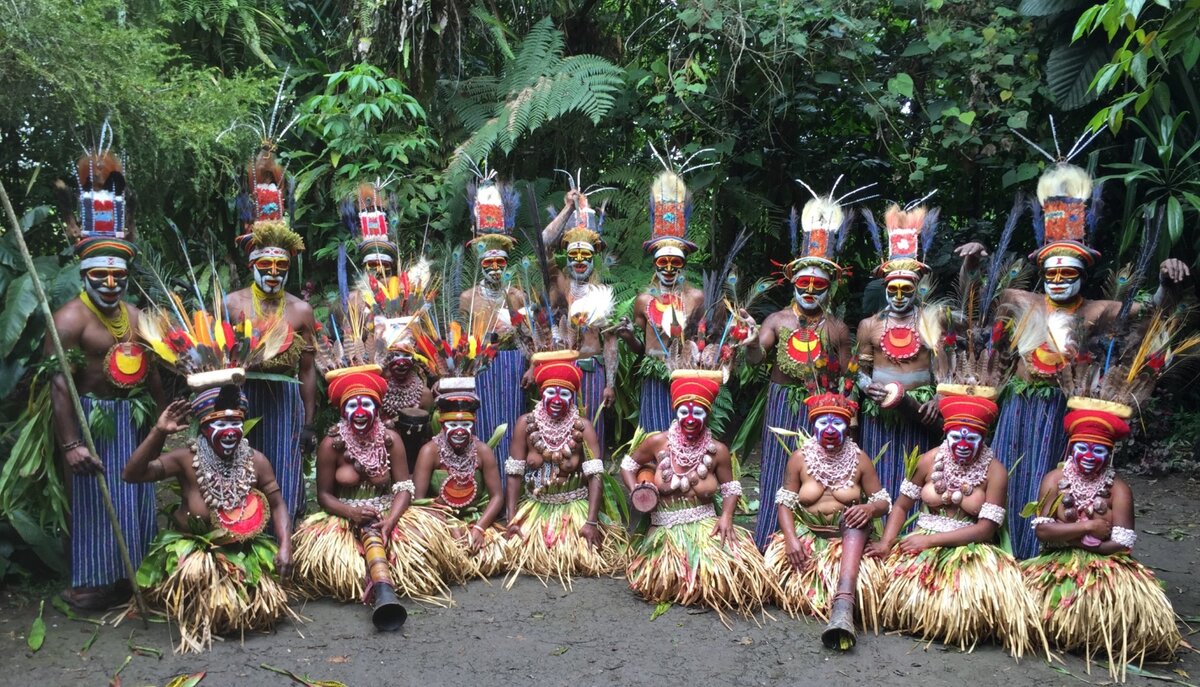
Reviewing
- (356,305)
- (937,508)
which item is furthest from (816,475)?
(356,305)

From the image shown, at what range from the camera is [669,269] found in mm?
5383

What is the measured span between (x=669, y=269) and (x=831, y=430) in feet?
4.63

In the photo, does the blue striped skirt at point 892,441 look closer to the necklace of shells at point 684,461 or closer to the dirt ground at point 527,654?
the necklace of shells at point 684,461

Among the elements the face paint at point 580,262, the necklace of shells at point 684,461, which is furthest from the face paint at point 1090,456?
the face paint at point 580,262

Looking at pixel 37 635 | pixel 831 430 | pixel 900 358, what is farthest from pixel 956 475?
pixel 37 635

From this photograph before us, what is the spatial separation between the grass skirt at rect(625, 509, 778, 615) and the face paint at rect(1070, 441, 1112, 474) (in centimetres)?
144

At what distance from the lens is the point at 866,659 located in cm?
399

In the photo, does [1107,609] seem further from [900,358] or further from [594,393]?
[594,393]

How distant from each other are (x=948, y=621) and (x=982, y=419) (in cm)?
90

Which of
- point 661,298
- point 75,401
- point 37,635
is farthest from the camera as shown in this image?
point 661,298

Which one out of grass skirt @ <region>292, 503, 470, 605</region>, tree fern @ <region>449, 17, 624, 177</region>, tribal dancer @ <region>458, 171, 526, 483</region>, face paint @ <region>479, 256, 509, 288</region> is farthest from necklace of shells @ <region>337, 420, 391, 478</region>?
tree fern @ <region>449, 17, 624, 177</region>

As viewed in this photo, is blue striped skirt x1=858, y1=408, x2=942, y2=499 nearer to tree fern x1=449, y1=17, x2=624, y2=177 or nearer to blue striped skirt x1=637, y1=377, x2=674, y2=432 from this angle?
blue striped skirt x1=637, y1=377, x2=674, y2=432

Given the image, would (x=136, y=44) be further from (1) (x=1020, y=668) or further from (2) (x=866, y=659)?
(1) (x=1020, y=668)

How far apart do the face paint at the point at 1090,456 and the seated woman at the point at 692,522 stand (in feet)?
4.74
